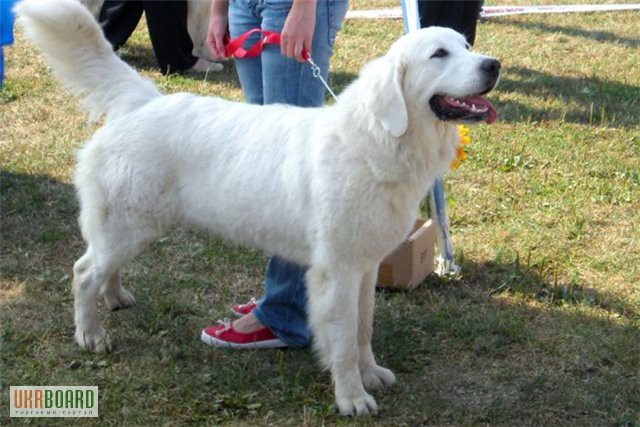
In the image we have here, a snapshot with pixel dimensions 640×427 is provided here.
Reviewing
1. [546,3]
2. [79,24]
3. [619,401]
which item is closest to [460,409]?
[619,401]

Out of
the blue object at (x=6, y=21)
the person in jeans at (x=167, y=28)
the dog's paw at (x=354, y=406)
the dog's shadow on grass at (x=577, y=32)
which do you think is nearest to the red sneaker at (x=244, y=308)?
the dog's paw at (x=354, y=406)

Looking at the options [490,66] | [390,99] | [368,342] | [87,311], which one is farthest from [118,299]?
[490,66]

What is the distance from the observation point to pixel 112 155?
12.1 feet

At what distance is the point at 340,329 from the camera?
3463 millimetres

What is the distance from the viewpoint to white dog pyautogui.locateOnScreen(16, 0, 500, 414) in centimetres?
332

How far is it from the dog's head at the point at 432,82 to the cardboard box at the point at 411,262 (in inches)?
43.8

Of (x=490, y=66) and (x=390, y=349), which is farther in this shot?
(x=390, y=349)

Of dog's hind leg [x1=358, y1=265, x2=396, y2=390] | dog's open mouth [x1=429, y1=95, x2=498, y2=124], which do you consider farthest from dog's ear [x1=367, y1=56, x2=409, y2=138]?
dog's hind leg [x1=358, y1=265, x2=396, y2=390]

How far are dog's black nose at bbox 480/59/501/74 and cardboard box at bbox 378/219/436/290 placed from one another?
1.25 meters

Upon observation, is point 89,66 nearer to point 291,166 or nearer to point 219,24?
point 219,24

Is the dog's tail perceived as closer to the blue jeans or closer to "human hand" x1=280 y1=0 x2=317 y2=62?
the blue jeans

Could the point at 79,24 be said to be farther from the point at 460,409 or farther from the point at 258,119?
the point at 460,409

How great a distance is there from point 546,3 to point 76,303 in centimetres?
870

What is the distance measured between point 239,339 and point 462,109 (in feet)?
4.75
